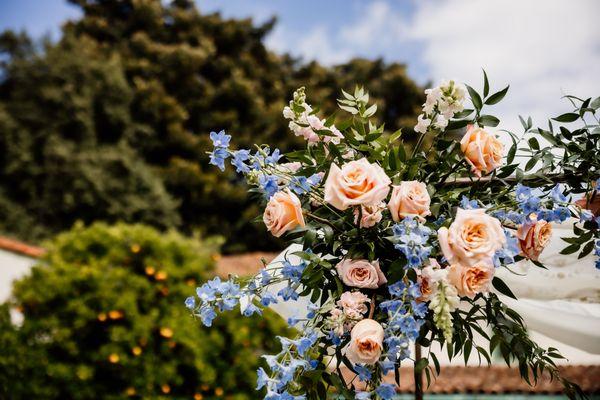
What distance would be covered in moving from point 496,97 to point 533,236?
38cm

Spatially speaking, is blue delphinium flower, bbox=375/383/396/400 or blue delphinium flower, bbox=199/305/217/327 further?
blue delphinium flower, bbox=199/305/217/327

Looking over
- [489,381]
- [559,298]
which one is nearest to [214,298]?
[559,298]

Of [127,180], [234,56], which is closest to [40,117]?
[127,180]

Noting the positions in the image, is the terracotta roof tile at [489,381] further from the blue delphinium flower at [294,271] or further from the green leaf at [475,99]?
the green leaf at [475,99]

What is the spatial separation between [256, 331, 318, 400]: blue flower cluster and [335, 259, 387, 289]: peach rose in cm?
16

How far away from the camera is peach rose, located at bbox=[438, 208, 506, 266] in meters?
1.08

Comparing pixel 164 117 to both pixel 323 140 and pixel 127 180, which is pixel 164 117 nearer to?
pixel 127 180

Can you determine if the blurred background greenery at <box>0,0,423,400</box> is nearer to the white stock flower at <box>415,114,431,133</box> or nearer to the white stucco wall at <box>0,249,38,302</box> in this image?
the white stucco wall at <box>0,249,38,302</box>

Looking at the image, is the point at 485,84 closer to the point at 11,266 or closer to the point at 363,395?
the point at 363,395

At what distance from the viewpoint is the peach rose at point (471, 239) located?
1.08 meters

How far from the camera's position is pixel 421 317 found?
1.16 metres

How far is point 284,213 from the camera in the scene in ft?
3.93

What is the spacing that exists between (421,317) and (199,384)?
3283mm

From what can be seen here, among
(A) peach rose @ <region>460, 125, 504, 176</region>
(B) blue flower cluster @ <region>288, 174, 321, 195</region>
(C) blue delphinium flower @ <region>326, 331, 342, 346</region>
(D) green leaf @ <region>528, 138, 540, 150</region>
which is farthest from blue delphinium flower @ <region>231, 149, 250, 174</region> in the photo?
(D) green leaf @ <region>528, 138, 540, 150</region>
